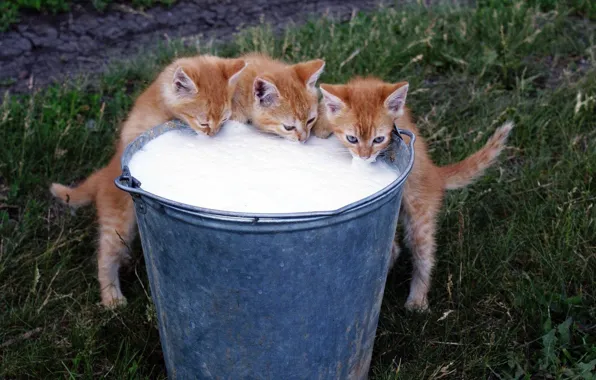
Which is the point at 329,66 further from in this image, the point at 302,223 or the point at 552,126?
the point at 302,223

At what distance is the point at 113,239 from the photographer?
321 centimetres

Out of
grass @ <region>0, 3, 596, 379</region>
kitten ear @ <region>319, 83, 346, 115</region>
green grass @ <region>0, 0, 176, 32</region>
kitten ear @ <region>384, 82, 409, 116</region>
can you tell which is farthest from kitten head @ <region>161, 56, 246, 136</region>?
green grass @ <region>0, 0, 176, 32</region>

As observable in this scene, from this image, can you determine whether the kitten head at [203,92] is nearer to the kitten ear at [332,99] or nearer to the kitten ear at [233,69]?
the kitten ear at [233,69]

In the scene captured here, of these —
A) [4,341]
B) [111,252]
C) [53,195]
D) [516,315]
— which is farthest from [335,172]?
[53,195]

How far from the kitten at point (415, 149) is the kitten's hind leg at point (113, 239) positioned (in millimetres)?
995

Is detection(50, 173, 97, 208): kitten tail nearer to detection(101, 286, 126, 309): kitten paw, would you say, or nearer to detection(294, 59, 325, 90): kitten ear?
detection(101, 286, 126, 309): kitten paw

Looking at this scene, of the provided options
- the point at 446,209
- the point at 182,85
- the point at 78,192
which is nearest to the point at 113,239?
the point at 78,192

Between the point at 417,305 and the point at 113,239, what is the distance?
1466 millimetres

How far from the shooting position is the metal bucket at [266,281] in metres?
2.03

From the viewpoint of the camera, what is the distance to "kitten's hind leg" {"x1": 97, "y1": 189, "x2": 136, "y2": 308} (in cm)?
315

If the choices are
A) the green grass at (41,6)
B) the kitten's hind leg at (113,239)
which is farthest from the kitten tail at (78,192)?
the green grass at (41,6)

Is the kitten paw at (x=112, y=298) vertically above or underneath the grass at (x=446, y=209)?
underneath

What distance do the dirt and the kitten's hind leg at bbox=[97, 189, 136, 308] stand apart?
5.71 ft

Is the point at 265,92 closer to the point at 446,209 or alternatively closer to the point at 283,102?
the point at 283,102
